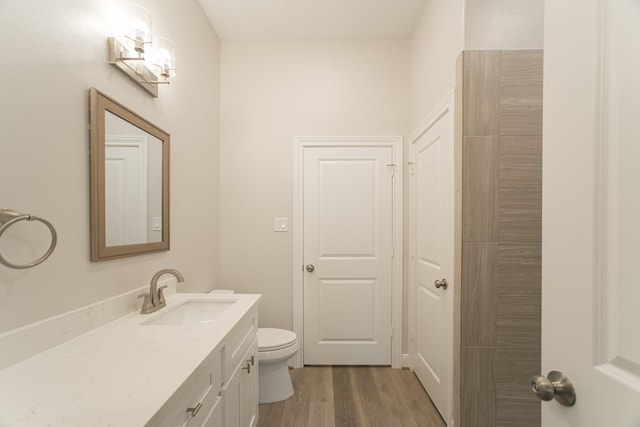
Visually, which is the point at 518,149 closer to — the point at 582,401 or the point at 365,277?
the point at 582,401

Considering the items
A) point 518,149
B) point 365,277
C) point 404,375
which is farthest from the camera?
point 365,277

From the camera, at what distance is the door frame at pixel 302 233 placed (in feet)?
8.62

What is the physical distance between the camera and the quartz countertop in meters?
0.66

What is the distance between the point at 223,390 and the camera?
4.02 ft

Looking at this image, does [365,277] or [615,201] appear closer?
[615,201]

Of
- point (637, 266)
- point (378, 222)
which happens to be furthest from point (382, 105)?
point (637, 266)

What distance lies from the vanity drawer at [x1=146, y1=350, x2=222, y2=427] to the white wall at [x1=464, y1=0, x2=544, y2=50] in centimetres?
191

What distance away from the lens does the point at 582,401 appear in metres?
0.56

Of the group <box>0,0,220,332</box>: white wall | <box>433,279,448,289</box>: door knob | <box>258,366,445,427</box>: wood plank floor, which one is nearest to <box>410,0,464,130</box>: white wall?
<box>433,279,448,289</box>: door knob

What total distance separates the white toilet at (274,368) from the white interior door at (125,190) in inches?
43.7

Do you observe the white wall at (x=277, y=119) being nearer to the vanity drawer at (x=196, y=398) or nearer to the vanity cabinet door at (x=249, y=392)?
the vanity cabinet door at (x=249, y=392)

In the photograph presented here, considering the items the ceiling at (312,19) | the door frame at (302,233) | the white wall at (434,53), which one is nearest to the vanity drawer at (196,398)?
the door frame at (302,233)

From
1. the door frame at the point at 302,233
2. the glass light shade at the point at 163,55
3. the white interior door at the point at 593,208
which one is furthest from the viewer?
the door frame at the point at 302,233

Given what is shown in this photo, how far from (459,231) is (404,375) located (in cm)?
151
